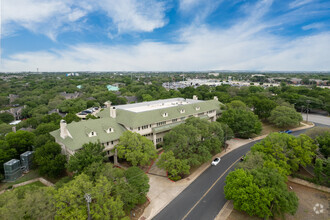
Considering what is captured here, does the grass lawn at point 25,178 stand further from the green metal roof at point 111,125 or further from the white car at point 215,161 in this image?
the white car at point 215,161

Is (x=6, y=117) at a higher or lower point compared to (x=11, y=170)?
higher

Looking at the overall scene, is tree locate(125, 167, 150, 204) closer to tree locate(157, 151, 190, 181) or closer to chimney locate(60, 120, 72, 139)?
tree locate(157, 151, 190, 181)

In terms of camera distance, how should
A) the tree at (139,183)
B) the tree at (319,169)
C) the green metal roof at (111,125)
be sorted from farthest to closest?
the green metal roof at (111,125) < the tree at (319,169) < the tree at (139,183)

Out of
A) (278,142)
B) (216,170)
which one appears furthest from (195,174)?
(278,142)

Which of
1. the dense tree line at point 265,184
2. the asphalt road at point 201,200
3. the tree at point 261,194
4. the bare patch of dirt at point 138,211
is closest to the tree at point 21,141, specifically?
the bare patch of dirt at point 138,211

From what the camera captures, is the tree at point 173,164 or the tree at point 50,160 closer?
the tree at point 173,164

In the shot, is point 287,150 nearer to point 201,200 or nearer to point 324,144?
point 324,144

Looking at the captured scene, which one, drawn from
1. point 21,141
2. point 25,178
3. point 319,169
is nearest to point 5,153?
point 21,141
